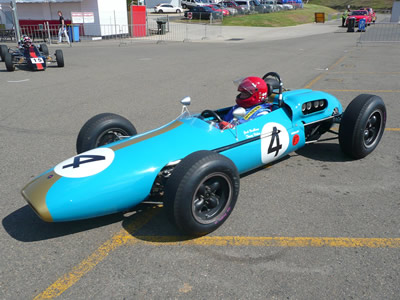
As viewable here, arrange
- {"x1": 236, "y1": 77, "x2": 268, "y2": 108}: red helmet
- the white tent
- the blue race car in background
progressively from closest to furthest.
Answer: {"x1": 236, "y1": 77, "x2": 268, "y2": 108}: red helmet < the blue race car in background < the white tent

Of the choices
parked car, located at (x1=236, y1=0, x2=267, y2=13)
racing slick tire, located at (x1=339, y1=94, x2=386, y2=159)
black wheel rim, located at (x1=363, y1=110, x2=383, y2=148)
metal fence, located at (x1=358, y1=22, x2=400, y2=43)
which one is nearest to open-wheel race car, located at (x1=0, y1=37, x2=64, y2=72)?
racing slick tire, located at (x1=339, y1=94, x2=386, y2=159)

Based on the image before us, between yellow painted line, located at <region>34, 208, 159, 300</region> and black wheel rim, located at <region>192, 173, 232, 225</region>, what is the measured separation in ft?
2.20

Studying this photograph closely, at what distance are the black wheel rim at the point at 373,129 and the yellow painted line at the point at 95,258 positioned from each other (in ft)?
10.8

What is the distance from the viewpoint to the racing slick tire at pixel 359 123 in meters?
4.84

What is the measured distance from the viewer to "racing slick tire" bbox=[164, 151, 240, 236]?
3.14 m

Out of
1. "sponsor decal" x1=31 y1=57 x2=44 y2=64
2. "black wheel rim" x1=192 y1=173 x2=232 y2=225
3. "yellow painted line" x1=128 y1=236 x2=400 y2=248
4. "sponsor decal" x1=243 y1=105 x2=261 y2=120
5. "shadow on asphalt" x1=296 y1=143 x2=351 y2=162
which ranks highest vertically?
"sponsor decal" x1=31 y1=57 x2=44 y2=64

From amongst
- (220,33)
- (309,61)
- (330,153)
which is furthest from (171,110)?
(220,33)

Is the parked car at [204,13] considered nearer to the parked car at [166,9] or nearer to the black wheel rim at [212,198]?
the parked car at [166,9]

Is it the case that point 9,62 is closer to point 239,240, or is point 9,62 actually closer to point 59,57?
point 59,57

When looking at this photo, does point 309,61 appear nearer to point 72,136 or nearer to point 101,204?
point 72,136

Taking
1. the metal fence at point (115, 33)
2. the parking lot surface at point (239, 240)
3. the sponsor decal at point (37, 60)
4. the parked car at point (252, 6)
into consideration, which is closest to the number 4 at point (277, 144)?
the parking lot surface at point (239, 240)

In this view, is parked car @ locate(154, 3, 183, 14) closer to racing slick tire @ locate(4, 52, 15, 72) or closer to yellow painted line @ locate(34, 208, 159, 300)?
racing slick tire @ locate(4, 52, 15, 72)

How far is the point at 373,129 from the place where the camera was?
531 cm

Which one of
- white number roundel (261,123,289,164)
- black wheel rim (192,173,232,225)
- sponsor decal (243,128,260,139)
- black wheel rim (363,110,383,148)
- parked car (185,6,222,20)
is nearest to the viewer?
black wheel rim (192,173,232,225)
